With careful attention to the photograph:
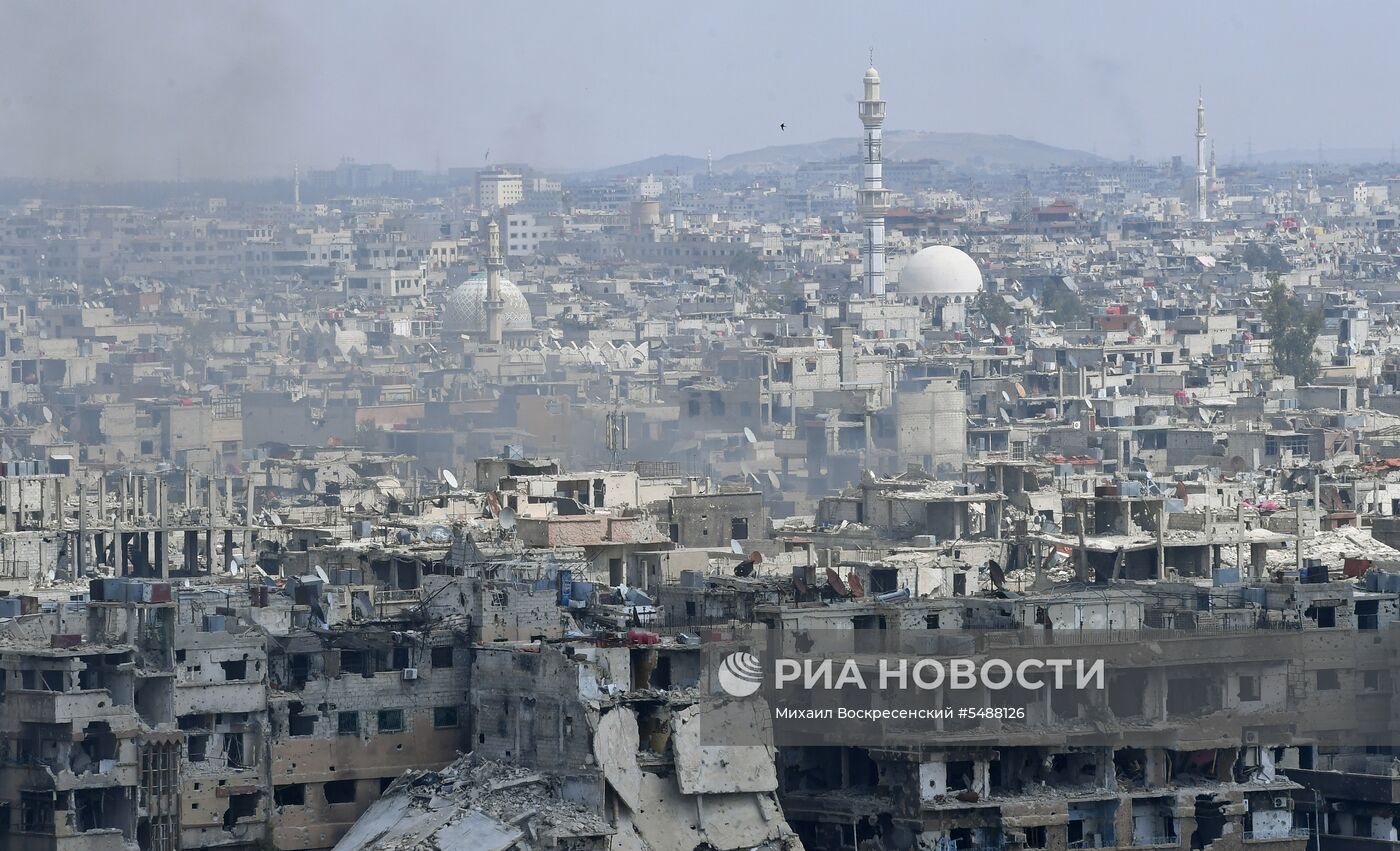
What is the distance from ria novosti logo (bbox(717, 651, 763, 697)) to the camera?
83.0 feet

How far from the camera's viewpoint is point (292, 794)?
25.6 m

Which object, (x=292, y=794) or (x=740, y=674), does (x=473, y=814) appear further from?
(x=740, y=674)

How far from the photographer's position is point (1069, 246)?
129500mm

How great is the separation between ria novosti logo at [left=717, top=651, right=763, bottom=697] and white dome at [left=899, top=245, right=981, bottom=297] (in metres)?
66.8

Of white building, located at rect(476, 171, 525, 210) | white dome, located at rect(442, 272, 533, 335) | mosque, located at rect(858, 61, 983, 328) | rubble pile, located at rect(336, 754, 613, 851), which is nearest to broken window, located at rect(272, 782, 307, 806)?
rubble pile, located at rect(336, 754, 613, 851)

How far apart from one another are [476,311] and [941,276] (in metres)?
14.7

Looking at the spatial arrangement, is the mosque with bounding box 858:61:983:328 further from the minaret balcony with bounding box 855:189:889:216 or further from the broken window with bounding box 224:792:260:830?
the broken window with bounding box 224:792:260:830

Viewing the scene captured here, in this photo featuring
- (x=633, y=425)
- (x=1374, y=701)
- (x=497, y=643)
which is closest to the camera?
(x=497, y=643)

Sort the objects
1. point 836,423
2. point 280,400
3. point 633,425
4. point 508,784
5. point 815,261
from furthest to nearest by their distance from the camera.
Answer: point 815,261, point 280,400, point 633,425, point 836,423, point 508,784

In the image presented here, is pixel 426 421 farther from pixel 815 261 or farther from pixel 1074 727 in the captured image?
pixel 815 261

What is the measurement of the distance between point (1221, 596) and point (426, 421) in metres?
33.1

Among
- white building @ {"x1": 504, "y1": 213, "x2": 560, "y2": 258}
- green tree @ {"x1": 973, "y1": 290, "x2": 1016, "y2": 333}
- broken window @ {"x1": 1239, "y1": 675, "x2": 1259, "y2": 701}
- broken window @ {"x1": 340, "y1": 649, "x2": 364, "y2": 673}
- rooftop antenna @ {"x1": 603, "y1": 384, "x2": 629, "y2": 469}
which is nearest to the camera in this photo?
broken window @ {"x1": 340, "y1": 649, "x2": 364, "y2": 673}

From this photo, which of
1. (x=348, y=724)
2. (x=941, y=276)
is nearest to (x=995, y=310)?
(x=941, y=276)

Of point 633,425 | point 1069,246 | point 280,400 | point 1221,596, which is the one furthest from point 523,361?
point 1069,246
